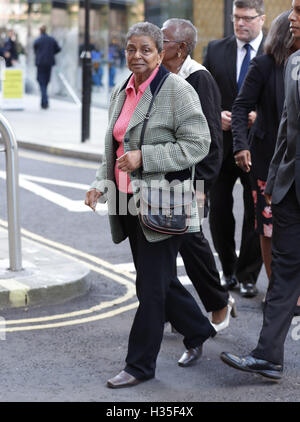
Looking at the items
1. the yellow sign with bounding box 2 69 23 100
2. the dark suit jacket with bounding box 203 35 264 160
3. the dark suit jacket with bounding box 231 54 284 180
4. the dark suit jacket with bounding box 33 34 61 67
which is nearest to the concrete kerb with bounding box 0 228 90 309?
the dark suit jacket with bounding box 203 35 264 160

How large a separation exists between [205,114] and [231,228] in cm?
169

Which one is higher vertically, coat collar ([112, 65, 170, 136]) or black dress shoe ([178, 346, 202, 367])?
coat collar ([112, 65, 170, 136])

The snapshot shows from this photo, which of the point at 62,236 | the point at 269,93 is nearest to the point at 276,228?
the point at 269,93

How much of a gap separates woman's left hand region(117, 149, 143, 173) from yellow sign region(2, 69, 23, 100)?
16939mm

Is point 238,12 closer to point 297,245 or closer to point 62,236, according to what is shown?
point 297,245

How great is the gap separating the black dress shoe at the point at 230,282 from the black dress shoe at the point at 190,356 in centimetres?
164

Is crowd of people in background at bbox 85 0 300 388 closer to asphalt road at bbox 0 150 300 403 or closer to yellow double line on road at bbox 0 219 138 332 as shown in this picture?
asphalt road at bbox 0 150 300 403

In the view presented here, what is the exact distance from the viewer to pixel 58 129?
57.7 feet

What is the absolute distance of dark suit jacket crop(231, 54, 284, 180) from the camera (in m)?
5.79

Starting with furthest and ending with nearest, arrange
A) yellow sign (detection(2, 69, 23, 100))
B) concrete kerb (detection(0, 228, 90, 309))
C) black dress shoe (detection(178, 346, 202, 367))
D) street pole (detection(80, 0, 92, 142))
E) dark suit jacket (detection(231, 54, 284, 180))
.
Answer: yellow sign (detection(2, 69, 23, 100)), street pole (detection(80, 0, 92, 142)), concrete kerb (detection(0, 228, 90, 309)), dark suit jacket (detection(231, 54, 284, 180)), black dress shoe (detection(178, 346, 202, 367))

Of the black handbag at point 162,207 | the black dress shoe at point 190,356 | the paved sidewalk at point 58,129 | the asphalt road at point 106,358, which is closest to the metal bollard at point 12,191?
the asphalt road at point 106,358

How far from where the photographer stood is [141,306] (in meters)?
4.54

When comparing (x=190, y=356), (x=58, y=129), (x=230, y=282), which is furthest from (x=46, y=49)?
(x=190, y=356)

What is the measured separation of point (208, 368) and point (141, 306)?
1.98ft
